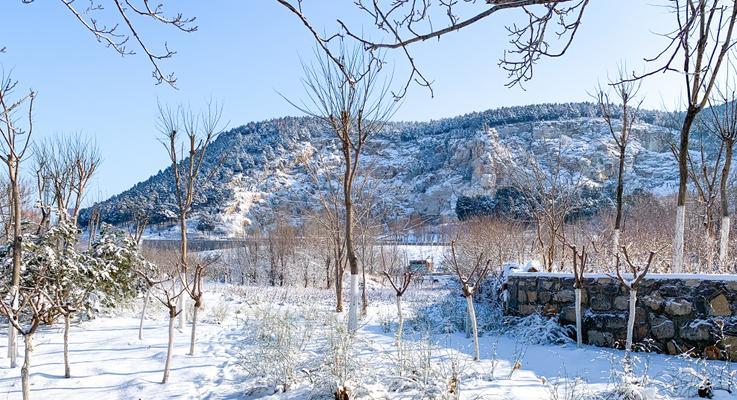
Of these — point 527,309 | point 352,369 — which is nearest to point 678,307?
point 527,309

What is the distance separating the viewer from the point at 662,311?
228 inches

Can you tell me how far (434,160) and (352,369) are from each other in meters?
72.1

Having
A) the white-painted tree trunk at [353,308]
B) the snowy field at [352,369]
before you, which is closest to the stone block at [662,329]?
the snowy field at [352,369]

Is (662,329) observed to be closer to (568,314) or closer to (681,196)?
(568,314)

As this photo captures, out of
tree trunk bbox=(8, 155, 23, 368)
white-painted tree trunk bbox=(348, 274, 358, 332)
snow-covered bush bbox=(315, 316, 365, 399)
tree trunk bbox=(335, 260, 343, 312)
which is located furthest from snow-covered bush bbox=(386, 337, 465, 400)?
tree trunk bbox=(335, 260, 343, 312)

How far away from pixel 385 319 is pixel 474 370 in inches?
199

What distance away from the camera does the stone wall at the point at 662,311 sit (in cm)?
522

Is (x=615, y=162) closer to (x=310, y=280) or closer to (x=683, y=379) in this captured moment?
(x=310, y=280)

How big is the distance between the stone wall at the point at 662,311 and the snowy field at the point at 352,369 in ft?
1.12

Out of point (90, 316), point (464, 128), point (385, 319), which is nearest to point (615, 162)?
point (464, 128)

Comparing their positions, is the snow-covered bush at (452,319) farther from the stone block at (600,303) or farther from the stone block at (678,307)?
the stone block at (678,307)

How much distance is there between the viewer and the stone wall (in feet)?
17.1

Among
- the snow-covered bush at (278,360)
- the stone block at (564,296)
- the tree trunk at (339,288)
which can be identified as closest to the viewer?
the snow-covered bush at (278,360)

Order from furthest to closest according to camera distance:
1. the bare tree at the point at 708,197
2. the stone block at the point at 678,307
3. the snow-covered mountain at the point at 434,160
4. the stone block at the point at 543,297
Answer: the snow-covered mountain at the point at 434,160 → the bare tree at the point at 708,197 → the stone block at the point at 543,297 → the stone block at the point at 678,307
